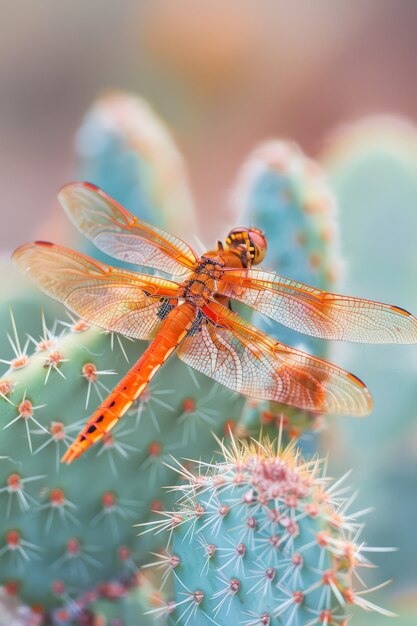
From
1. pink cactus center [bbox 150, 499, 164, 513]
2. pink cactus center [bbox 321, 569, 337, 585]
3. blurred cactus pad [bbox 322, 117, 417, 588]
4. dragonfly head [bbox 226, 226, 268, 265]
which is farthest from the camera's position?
blurred cactus pad [bbox 322, 117, 417, 588]

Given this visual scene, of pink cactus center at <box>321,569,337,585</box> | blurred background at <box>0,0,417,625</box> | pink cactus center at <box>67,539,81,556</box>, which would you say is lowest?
pink cactus center at <box>67,539,81,556</box>

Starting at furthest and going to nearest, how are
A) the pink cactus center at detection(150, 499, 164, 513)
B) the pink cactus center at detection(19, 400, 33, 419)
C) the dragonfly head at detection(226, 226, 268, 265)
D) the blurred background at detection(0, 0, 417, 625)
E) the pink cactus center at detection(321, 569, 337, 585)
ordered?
the blurred background at detection(0, 0, 417, 625) → the dragonfly head at detection(226, 226, 268, 265) → the pink cactus center at detection(150, 499, 164, 513) → the pink cactus center at detection(19, 400, 33, 419) → the pink cactus center at detection(321, 569, 337, 585)

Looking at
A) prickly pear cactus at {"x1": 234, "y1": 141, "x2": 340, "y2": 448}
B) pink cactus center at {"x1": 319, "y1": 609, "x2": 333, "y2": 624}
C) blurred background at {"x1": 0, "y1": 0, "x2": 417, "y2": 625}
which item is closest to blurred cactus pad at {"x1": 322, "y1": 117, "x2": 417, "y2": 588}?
prickly pear cactus at {"x1": 234, "y1": 141, "x2": 340, "y2": 448}

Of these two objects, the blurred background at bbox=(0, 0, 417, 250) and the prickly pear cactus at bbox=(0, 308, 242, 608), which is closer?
the prickly pear cactus at bbox=(0, 308, 242, 608)

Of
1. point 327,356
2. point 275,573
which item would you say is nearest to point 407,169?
point 327,356

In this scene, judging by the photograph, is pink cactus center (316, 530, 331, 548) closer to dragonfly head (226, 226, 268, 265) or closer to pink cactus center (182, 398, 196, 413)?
pink cactus center (182, 398, 196, 413)

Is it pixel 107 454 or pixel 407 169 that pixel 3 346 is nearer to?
pixel 107 454

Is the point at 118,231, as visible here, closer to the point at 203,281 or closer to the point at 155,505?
the point at 203,281
